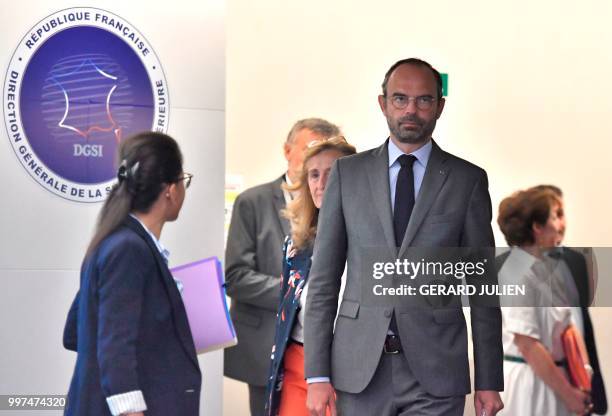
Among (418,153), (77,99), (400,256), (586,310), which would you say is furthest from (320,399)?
(77,99)

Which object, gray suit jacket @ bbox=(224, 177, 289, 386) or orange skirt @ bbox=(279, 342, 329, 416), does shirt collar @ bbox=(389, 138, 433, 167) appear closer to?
orange skirt @ bbox=(279, 342, 329, 416)

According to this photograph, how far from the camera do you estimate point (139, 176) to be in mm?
4156

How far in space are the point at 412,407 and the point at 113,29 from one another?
78.3 inches

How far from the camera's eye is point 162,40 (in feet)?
14.9

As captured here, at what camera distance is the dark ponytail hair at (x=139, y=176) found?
4.07 metres

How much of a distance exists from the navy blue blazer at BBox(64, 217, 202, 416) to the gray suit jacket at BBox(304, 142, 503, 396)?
18.8 inches

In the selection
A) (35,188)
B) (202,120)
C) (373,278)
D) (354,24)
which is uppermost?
(354,24)

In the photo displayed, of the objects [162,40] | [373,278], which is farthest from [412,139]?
[162,40]

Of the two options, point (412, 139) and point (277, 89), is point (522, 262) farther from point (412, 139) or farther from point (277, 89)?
point (277, 89)

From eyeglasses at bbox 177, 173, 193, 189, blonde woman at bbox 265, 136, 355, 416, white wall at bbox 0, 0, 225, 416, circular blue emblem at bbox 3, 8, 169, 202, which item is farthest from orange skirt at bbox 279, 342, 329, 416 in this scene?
circular blue emblem at bbox 3, 8, 169, 202

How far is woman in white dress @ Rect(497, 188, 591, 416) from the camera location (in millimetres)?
4148

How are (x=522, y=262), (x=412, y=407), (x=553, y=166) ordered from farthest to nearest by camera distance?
(x=553, y=166) → (x=522, y=262) → (x=412, y=407)

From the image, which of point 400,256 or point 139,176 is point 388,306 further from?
point 139,176

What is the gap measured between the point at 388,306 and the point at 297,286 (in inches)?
26.3
